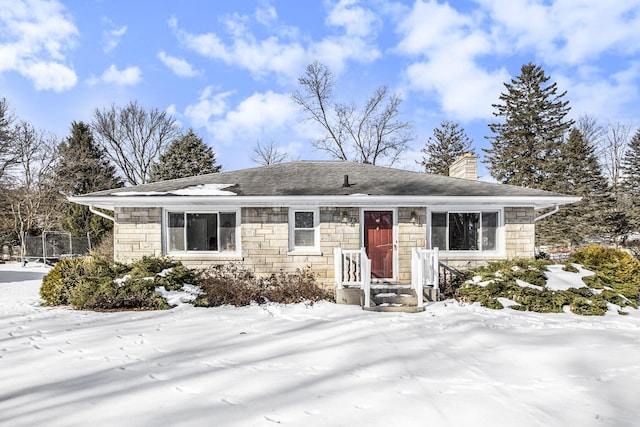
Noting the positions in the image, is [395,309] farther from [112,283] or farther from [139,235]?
[139,235]

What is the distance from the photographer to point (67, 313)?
723 centimetres

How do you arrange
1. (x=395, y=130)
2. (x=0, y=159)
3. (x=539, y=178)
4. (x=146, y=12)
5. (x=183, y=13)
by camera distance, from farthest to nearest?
(x=395, y=130), (x=539, y=178), (x=0, y=159), (x=183, y=13), (x=146, y=12)

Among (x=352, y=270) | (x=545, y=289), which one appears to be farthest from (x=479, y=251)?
(x=352, y=270)

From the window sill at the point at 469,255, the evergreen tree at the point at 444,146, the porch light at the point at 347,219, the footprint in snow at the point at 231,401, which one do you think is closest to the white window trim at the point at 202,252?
the porch light at the point at 347,219

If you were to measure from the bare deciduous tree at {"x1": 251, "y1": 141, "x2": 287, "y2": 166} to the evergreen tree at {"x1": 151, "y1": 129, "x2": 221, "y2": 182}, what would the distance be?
6.09 metres

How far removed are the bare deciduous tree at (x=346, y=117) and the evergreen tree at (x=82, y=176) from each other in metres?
14.9

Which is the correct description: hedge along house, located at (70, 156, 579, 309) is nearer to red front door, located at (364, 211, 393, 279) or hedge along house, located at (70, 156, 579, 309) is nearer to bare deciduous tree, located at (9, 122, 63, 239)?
red front door, located at (364, 211, 393, 279)

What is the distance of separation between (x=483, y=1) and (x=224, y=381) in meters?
9.70

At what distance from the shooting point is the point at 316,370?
430 cm

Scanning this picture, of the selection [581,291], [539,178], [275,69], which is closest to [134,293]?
[581,291]

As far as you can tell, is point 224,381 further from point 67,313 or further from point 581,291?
point 581,291

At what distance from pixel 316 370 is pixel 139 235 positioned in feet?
22.8

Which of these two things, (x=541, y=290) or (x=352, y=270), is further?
(x=352, y=270)

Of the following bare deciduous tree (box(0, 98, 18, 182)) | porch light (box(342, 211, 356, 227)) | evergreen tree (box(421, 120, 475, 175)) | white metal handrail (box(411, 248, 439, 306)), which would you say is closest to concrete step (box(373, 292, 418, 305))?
white metal handrail (box(411, 248, 439, 306))
